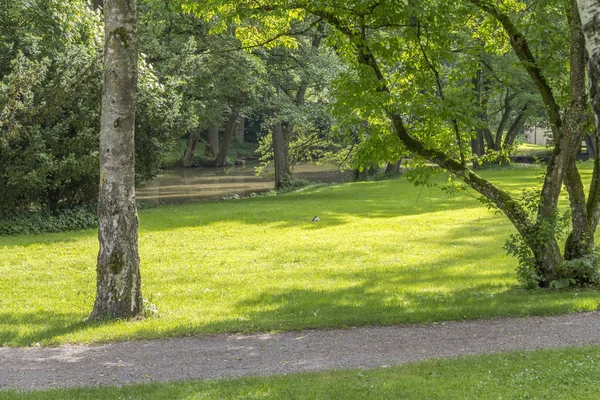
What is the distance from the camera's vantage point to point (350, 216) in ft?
97.7

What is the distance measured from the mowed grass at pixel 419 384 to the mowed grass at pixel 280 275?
312cm

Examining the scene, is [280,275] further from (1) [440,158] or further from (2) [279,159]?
(2) [279,159]

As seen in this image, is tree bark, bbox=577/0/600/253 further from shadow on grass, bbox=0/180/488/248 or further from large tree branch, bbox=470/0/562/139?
shadow on grass, bbox=0/180/488/248

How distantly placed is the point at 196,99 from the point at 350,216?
33.0 feet

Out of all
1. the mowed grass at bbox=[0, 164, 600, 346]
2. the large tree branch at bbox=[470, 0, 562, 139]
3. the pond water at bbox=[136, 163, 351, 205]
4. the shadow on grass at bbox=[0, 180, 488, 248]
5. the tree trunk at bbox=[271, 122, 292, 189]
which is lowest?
the mowed grass at bbox=[0, 164, 600, 346]

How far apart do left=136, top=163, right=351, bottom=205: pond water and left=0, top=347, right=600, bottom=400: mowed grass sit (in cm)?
2527

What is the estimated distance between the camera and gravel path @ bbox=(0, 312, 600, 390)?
28.6 feet

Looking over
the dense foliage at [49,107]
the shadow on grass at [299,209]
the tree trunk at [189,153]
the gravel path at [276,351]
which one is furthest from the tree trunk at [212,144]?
the gravel path at [276,351]

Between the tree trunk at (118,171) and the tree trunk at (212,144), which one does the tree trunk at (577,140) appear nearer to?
the tree trunk at (118,171)

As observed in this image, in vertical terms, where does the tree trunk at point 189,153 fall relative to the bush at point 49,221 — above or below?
above

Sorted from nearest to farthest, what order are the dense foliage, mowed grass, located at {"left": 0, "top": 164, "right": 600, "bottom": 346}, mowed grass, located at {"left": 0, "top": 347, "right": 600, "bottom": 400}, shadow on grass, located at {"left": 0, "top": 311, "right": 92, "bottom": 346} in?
mowed grass, located at {"left": 0, "top": 347, "right": 600, "bottom": 400}
shadow on grass, located at {"left": 0, "top": 311, "right": 92, "bottom": 346}
mowed grass, located at {"left": 0, "top": 164, "right": 600, "bottom": 346}
the dense foliage

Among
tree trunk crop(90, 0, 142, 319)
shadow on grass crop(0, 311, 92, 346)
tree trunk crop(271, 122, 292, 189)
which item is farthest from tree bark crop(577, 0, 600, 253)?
tree trunk crop(271, 122, 292, 189)

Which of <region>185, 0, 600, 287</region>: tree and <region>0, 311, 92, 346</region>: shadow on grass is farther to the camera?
<region>185, 0, 600, 287</region>: tree

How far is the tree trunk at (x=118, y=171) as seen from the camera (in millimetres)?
11406
